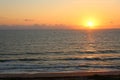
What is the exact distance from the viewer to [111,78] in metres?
9.77

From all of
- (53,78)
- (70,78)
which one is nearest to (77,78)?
(70,78)

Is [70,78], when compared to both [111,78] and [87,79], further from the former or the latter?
[111,78]

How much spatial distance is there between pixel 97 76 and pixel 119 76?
84 cm

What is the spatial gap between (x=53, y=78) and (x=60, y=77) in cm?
27

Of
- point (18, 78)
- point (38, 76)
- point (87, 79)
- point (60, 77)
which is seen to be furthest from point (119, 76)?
point (18, 78)

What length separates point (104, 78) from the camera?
32.1ft

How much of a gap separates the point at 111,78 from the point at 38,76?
106 inches

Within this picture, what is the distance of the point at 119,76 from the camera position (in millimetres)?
10078

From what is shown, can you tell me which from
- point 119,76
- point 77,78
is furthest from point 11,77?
point 119,76

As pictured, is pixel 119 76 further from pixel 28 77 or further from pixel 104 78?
pixel 28 77

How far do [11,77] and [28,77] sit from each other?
63cm

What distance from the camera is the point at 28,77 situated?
388 inches

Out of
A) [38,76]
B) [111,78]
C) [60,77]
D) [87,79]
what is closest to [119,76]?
[111,78]

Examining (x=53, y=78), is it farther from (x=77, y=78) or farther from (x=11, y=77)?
(x=11, y=77)
